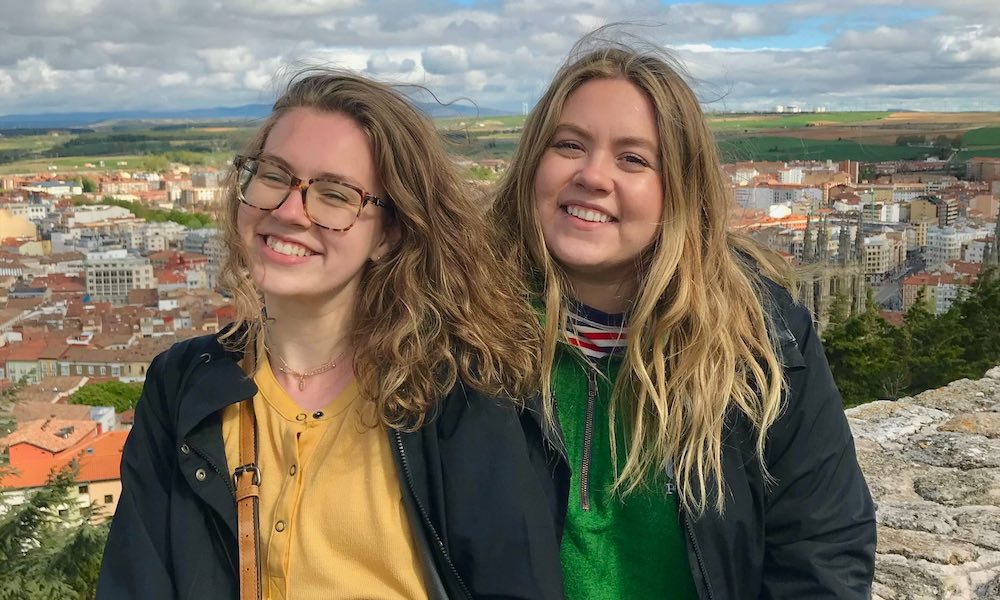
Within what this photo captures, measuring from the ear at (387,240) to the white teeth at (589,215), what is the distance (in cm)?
30

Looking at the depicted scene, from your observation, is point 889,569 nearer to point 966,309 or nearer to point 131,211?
point 966,309

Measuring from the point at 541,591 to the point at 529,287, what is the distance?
1.77 ft

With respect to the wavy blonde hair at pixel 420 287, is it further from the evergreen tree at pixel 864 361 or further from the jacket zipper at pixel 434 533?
the evergreen tree at pixel 864 361

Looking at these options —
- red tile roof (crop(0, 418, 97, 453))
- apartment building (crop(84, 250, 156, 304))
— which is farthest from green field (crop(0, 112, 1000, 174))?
apartment building (crop(84, 250, 156, 304))

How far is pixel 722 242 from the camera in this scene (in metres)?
1.58

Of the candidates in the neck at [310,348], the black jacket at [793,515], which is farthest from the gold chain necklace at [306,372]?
the black jacket at [793,515]

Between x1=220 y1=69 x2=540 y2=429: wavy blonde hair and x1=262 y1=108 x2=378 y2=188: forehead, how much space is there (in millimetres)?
15

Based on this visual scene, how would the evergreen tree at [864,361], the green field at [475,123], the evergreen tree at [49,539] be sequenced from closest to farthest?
the green field at [475,123], the evergreen tree at [49,539], the evergreen tree at [864,361]

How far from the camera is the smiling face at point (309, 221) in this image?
1.47 meters

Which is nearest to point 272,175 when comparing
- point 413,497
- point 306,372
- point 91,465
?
point 306,372

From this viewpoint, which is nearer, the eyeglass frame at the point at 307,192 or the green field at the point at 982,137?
the eyeglass frame at the point at 307,192

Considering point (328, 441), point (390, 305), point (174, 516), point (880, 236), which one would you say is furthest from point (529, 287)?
point (880, 236)

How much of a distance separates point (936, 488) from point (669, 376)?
1116mm

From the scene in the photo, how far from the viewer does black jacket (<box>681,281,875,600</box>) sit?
4.70 ft
